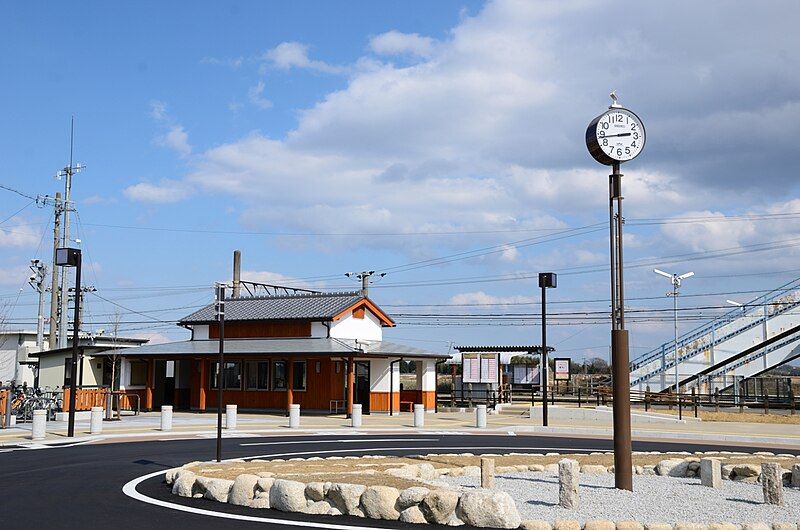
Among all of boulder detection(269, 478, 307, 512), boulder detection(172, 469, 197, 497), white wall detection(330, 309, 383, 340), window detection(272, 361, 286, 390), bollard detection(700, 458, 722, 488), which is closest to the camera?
boulder detection(269, 478, 307, 512)

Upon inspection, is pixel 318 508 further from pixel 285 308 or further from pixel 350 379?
pixel 285 308

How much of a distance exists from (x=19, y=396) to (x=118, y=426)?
6.43 meters

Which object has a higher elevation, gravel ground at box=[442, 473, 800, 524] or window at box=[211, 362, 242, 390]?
window at box=[211, 362, 242, 390]

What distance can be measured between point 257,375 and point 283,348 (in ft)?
8.93

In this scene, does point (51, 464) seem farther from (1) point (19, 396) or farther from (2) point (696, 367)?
(2) point (696, 367)

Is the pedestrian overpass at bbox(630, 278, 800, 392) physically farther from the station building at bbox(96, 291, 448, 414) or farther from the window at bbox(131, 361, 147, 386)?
the window at bbox(131, 361, 147, 386)

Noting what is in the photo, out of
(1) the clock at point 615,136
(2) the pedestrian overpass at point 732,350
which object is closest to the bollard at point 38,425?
(1) the clock at point 615,136

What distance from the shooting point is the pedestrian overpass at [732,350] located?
42.0 m

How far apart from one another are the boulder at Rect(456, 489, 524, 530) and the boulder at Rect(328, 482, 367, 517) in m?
1.38

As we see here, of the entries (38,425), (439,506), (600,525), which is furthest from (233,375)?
(600,525)

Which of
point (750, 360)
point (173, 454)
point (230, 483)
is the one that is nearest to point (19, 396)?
point (173, 454)

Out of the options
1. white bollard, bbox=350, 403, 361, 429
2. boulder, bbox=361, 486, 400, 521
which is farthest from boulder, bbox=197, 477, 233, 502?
white bollard, bbox=350, 403, 361, 429

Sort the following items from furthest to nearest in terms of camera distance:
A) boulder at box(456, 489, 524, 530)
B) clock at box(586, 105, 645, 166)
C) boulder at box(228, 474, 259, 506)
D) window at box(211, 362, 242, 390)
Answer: window at box(211, 362, 242, 390)
clock at box(586, 105, 645, 166)
boulder at box(228, 474, 259, 506)
boulder at box(456, 489, 524, 530)

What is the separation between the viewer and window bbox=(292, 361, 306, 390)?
123ft
